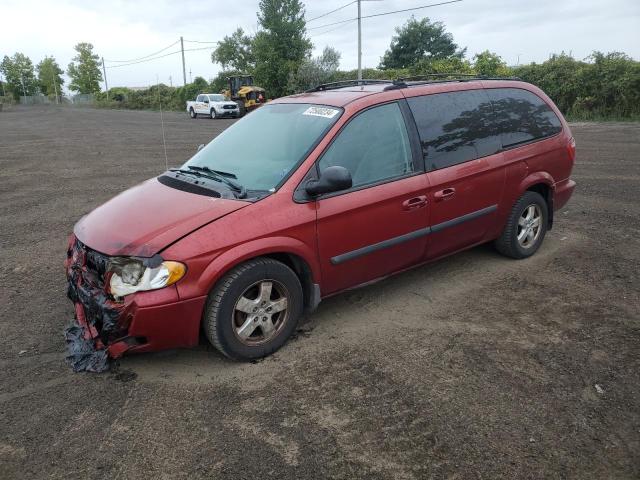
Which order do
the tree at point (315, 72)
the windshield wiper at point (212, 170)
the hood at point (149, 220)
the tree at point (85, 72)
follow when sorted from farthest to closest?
the tree at point (85, 72), the tree at point (315, 72), the windshield wiper at point (212, 170), the hood at point (149, 220)

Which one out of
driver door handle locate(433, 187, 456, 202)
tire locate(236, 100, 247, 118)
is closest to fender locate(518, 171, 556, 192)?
driver door handle locate(433, 187, 456, 202)

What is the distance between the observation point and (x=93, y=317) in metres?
3.31

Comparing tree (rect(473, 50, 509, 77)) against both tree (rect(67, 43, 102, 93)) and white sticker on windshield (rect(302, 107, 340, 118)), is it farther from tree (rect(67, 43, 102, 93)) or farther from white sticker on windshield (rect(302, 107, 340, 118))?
tree (rect(67, 43, 102, 93))

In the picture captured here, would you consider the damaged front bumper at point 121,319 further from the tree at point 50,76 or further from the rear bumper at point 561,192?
the tree at point 50,76

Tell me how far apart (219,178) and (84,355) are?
1551mm

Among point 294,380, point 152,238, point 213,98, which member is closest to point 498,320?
point 294,380

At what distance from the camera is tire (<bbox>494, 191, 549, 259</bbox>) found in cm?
502

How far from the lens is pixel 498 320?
4000 millimetres

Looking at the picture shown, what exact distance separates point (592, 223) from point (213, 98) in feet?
106

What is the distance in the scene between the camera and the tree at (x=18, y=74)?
102 meters

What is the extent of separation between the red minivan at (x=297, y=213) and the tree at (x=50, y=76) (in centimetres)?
11276

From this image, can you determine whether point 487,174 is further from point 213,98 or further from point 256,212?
point 213,98

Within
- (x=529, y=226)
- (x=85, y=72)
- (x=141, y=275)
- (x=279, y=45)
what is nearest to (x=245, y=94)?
(x=279, y=45)

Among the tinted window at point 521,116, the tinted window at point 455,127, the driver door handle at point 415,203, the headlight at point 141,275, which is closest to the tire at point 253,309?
the headlight at point 141,275
